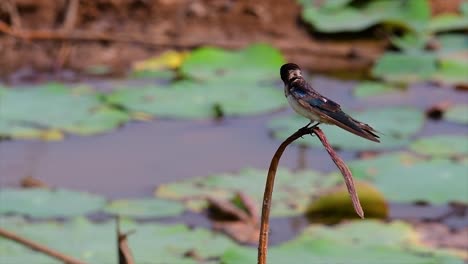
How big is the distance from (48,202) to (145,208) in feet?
1.14

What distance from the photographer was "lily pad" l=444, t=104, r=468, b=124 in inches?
195

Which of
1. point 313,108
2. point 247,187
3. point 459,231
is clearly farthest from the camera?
point 247,187

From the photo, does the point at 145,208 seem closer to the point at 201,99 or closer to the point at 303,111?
the point at 201,99

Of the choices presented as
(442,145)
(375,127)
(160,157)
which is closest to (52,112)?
(160,157)

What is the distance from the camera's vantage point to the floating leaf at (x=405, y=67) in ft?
18.8

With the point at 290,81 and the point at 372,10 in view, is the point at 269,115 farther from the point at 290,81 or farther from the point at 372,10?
the point at 290,81

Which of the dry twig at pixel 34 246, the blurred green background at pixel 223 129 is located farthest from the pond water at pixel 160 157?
the dry twig at pixel 34 246

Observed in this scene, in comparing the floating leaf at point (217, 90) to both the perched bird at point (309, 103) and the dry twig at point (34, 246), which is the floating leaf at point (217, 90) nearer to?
the dry twig at point (34, 246)

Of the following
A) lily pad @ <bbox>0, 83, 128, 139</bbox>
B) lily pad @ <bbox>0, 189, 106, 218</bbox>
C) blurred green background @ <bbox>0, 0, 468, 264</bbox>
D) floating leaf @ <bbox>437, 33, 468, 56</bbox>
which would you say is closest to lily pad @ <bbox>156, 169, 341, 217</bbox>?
blurred green background @ <bbox>0, 0, 468, 264</bbox>

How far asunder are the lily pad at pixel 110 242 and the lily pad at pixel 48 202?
15 cm

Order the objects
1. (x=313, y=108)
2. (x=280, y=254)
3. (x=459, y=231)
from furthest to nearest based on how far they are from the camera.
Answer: (x=459, y=231) → (x=280, y=254) → (x=313, y=108)

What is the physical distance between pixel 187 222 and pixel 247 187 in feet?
1.14

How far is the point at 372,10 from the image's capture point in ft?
21.2

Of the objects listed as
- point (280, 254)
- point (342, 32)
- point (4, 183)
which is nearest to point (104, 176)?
point (4, 183)
